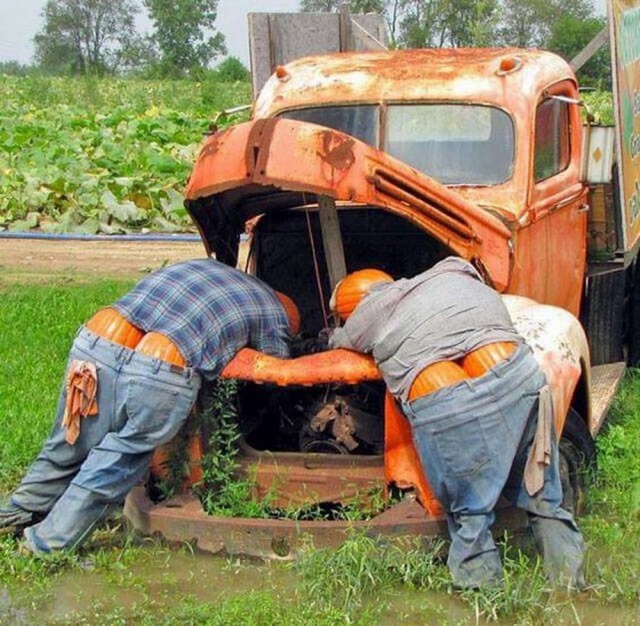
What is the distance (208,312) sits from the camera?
6.09 metres

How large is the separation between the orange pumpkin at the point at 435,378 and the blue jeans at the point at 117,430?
105cm

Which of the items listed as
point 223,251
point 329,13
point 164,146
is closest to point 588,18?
point 164,146

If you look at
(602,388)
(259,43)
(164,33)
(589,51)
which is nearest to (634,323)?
(602,388)

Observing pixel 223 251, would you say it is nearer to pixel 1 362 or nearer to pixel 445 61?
pixel 445 61

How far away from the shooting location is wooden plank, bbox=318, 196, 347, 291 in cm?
642

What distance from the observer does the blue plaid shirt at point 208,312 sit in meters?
6.00

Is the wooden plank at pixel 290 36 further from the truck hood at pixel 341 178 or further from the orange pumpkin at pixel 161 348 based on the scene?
the orange pumpkin at pixel 161 348

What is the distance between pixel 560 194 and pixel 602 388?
1.26 metres

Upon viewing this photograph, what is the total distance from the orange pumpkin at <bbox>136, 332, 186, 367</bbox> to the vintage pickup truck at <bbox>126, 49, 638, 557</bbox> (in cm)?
28

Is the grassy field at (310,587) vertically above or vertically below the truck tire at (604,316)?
below

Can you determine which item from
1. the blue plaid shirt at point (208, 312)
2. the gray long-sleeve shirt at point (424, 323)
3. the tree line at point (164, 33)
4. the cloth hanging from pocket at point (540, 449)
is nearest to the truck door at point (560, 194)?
the gray long-sleeve shirt at point (424, 323)

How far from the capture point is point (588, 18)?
6316 cm

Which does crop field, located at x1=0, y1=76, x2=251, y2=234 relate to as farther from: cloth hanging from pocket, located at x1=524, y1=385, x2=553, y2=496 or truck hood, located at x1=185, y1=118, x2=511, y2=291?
cloth hanging from pocket, located at x1=524, y1=385, x2=553, y2=496

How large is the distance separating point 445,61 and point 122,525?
3.26 metres
